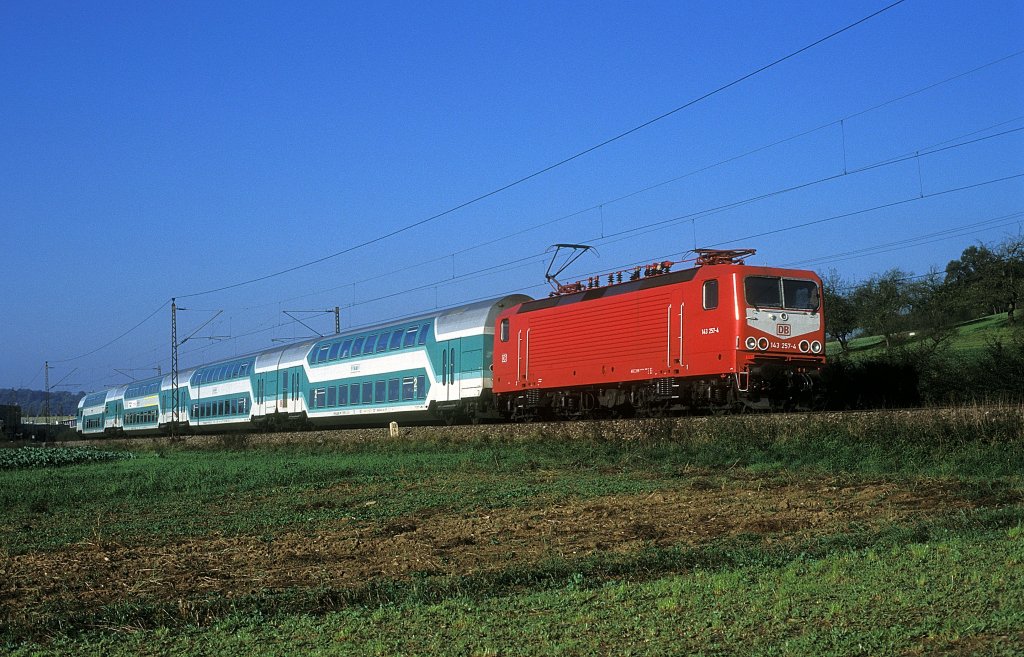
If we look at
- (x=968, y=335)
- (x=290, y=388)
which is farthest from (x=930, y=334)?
(x=290, y=388)

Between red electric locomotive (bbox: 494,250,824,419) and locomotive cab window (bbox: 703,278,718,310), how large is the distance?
0.08ft

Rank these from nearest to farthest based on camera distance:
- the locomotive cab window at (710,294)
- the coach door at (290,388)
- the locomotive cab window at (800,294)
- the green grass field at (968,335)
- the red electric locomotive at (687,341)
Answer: the red electric locomotive at (687,341)
the locomotive cab window at (710,294)
the locomotive cab window at (800,294)
the coach door at (290,388)
the green grass field at (968,335)

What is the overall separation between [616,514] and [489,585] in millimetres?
4485

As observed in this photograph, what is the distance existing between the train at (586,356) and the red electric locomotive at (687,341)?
0.12 ft

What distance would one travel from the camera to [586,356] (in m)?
29.0

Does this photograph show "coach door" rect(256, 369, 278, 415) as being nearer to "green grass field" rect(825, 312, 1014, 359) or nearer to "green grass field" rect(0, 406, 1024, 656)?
"green grass field" rect(825, 312, 1014, 359)

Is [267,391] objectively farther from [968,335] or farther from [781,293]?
[968,335]

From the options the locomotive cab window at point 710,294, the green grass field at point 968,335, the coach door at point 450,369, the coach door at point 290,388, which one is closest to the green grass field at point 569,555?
the locomotive cab window at point 710,294

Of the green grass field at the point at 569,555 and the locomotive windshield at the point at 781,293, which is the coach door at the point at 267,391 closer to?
the green grass field at the point at 569,555

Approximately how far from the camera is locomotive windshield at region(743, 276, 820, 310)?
24.3 metres

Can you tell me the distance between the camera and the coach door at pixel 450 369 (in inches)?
1399

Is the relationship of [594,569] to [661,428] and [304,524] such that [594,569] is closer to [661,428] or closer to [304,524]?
[304,524]

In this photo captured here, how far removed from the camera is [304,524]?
12836 millimetres

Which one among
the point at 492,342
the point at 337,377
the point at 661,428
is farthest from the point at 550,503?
the point at 337,377
